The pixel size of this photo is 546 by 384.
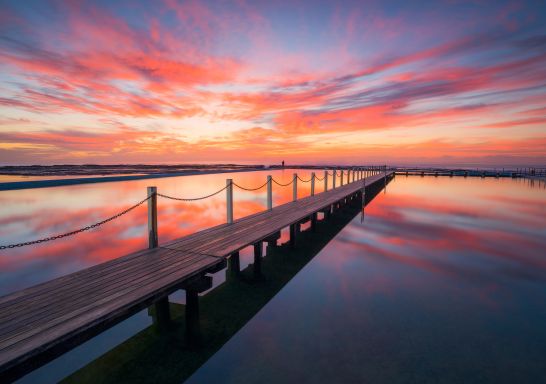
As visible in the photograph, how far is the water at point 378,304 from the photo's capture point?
4.68m

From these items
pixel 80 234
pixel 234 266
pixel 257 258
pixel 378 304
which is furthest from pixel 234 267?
pixel 80 234

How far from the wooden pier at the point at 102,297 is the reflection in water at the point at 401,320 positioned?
1.49 meters

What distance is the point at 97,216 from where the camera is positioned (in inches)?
631

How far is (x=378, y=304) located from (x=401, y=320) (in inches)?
34.1

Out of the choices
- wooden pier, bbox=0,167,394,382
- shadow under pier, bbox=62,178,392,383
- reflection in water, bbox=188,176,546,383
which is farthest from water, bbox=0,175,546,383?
wooden pier, bbox=0,167,394,382

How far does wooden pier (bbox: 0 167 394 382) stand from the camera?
114 inches

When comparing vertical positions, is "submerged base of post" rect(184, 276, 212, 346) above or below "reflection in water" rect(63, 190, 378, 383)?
above

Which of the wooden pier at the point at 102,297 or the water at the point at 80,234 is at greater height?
the wooden pier at the point at 102,297

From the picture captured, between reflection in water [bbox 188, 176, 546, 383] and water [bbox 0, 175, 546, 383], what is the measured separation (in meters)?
0.02

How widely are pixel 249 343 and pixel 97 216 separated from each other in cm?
1450

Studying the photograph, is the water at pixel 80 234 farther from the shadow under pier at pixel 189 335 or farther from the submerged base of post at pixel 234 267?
the shadow under pier at pixel 189 335

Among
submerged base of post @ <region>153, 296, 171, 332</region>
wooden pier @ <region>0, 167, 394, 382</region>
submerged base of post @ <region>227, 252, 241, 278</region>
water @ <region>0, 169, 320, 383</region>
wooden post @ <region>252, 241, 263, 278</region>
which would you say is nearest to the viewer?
wooden pier @ <region>0, 167, 394, 382</region>

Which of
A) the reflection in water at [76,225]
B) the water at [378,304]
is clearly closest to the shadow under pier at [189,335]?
the water at [378,304]

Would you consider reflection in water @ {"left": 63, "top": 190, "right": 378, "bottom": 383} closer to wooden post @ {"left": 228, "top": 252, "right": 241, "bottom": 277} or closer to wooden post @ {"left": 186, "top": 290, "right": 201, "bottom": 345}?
wooden post @ {"left": 228, "top": 252, "right": 241, "bottom": 277}
